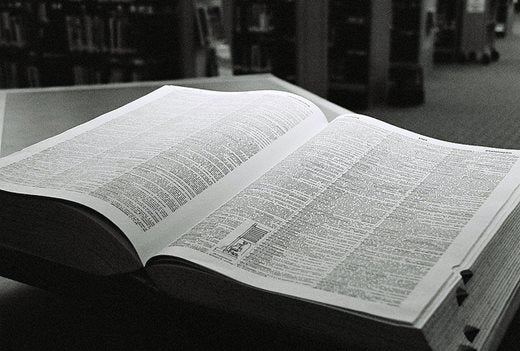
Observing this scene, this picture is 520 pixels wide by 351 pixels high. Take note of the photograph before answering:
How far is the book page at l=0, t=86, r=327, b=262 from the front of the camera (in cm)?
58

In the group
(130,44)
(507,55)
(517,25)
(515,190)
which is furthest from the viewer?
(517,25)

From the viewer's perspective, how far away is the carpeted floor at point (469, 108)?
456 centimetres

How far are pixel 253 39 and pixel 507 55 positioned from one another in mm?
3405

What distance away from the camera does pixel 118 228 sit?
1.79ft

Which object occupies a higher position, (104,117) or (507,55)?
(104,117)

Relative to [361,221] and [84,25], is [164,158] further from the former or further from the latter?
[84,25]

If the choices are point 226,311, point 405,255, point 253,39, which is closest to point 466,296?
point 405,255

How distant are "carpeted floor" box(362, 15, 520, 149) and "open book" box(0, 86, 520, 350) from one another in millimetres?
3702

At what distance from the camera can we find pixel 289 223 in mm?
575

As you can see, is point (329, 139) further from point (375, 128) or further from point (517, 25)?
point (517, 25)

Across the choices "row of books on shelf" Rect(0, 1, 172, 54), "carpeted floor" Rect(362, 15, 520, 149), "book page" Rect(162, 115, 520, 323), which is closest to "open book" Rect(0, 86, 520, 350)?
"book page" Rect(162, 115, 520, 323)

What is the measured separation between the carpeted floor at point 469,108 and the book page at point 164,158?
3.61 metres

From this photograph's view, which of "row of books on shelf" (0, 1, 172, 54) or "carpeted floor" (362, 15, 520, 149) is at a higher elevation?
"row of books on shelf" (0, 1, 172, 54)

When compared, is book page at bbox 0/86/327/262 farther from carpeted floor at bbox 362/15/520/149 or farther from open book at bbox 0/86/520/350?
carpeted floor at bbox 362/15/520/149
